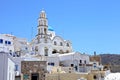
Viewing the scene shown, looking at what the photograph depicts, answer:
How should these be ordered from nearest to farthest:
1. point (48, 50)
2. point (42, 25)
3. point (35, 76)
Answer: point (35, 76)
point (48, 50)
point (42, 25)

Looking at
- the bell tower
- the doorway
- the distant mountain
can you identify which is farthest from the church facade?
the doorway

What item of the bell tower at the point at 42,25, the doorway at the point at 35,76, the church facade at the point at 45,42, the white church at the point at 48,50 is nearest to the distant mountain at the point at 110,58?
the white church at the point at 48,50

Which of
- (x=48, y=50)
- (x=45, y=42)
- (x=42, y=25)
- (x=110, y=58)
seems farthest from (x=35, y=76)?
(x=110, y=58)

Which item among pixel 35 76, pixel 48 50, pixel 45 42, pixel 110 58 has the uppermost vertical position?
pixel 45 42

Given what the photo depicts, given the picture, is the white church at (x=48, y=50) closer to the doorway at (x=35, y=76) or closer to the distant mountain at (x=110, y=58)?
the distant mountain at (x=110, y=58)

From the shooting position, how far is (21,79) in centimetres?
3512

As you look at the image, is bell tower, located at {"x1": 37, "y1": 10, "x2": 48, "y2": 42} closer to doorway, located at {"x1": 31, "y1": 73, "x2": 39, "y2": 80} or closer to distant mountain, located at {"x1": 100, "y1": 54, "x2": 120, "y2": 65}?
distant mountain, located at {"x1": 100, "y1": 54, "x2": 120, "y2": 65}

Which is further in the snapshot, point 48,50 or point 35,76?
point 48,50

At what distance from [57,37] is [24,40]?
23.0 ft

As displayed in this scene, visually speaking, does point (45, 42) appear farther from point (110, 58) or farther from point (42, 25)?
point (110, 58)

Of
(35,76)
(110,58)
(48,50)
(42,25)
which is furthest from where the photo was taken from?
(110,58)

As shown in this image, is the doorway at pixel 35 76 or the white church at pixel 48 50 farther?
the white church at pixel 48 50

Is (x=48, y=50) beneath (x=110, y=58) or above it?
above

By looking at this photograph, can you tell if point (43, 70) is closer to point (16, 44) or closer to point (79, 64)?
point (79, 64)
